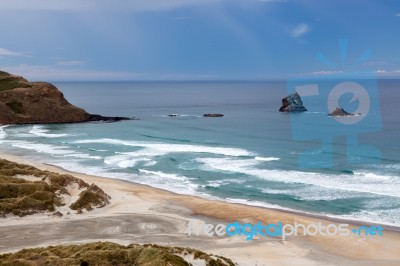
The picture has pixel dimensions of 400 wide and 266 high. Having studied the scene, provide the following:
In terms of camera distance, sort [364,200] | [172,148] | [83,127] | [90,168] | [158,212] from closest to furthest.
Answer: [158,212] < [364,200] < [90,168] < [172,148] < [83,127]

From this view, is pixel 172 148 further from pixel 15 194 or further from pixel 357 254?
pixel 357 254

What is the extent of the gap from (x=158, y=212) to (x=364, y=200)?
682 inches

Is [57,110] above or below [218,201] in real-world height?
above

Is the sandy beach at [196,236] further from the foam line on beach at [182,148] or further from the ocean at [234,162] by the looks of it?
the foam line on beach at [182,148]

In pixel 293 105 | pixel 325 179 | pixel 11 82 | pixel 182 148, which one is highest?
pixel 11 82

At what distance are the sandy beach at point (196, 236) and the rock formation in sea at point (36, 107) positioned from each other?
244 ft

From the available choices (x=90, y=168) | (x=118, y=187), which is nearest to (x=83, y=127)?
(x=90, y=168)

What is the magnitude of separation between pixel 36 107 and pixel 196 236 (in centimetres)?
8860

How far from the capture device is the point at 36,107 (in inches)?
4242

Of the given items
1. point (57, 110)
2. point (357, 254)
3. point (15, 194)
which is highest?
point (57, 110)

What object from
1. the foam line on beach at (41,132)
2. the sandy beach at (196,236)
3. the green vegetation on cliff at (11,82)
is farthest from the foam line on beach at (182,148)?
the green vegetation on cliff at (11,82)

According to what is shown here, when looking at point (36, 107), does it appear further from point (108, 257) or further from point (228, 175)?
point (108, 257)

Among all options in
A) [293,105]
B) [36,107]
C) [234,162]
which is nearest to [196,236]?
[234,162]

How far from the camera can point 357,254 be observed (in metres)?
26.6
